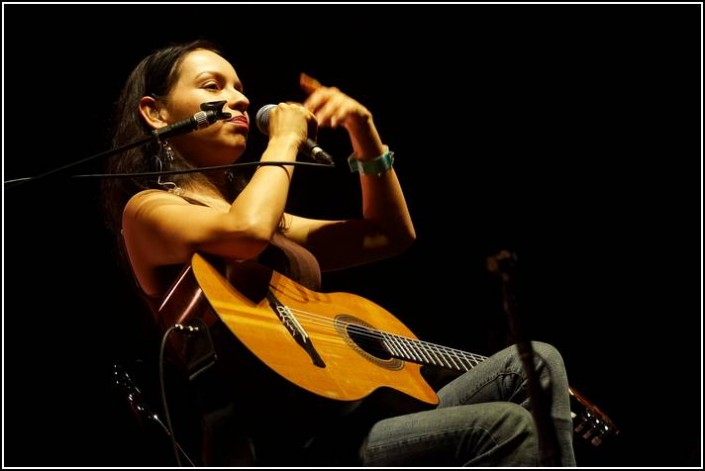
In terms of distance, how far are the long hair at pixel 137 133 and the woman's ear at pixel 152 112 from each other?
0.02 meters

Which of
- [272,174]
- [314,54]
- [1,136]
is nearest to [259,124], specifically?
[272,174]

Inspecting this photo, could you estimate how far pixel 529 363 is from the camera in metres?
1.14

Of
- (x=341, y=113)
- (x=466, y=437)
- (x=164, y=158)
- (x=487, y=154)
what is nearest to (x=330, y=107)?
(x=341, y=113)

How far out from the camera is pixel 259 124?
186cm

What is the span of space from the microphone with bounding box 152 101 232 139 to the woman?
0.13 meters

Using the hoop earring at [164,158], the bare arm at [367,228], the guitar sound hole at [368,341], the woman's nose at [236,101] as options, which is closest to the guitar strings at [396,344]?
the guitar sound hole at [368,341]

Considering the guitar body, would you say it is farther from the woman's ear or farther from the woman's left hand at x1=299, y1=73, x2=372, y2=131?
the woman's ear

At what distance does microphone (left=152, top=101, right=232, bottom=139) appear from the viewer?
1.53 meters

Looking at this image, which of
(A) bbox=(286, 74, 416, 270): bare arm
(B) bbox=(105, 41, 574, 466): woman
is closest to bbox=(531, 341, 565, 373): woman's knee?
(B) bbox=(105, 41, 574, 466): woman

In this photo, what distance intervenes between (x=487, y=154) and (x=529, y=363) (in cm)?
207

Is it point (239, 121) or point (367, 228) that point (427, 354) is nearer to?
point (367, 228)

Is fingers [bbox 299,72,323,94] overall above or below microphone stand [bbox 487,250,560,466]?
above

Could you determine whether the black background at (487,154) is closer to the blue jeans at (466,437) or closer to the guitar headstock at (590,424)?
the guitar headstock at (590,424)

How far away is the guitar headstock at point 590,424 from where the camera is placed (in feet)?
5.58
